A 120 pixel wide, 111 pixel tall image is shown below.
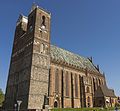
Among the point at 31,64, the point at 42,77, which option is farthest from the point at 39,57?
the point at 42,77

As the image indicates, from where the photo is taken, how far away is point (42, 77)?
41969 mm

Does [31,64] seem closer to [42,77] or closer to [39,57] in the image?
[39,57]

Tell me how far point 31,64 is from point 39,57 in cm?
376

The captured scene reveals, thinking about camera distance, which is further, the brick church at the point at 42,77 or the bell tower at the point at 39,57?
the brick church at the point at 42,77

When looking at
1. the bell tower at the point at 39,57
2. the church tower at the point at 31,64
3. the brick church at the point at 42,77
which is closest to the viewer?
the bell tower at the point at 39,57

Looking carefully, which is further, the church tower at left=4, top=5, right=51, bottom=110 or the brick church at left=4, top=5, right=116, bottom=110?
the brick church at left=4, top=5, right=116, bottom=110

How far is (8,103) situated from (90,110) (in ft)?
76.8

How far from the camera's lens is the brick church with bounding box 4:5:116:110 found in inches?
1572

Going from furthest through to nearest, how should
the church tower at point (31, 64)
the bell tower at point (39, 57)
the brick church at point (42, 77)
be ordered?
the brick church at point (42, 77), the church tower at point (31, 64), the bell tower at point (39, 57)

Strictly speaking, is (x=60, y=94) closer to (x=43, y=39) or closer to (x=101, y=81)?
(x=43, y=39)

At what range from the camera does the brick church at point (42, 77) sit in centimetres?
3994

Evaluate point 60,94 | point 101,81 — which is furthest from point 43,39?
point 101,81

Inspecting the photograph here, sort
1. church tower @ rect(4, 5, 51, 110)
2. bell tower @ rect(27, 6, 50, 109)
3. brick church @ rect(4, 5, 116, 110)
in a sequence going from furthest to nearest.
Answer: brick church @ rect(4, 5, 116, 110) < church tower @ rect(4, 5, 51, 110) < bell tower @ rect(27, 6, 50, 109)

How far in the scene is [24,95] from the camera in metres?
38.9
